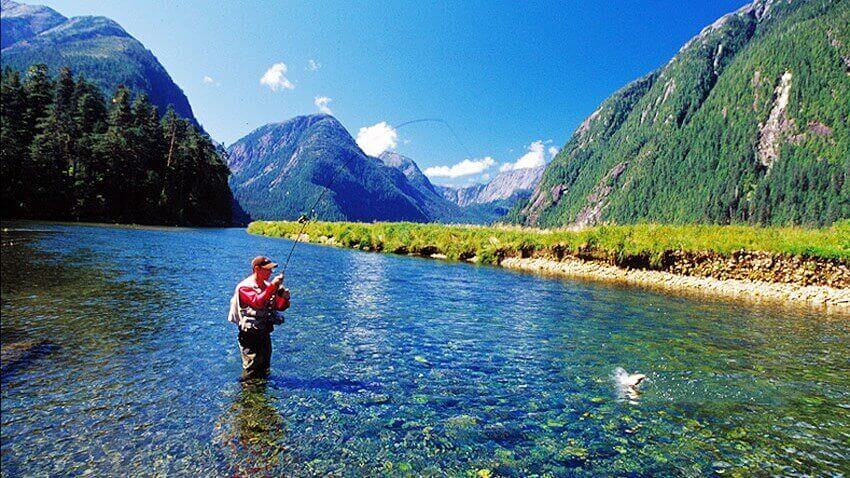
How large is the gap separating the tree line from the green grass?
44.0 meters

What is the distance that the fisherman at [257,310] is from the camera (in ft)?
26.8

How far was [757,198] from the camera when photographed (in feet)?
563

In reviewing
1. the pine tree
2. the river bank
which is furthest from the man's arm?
the pine tree

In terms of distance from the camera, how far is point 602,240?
103 feet

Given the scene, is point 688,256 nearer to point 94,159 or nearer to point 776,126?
point 94,159

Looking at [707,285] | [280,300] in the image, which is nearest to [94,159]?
[280,300]

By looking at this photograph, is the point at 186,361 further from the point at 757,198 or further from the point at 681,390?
the point at 757,198

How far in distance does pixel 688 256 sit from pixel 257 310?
27708 millimetres

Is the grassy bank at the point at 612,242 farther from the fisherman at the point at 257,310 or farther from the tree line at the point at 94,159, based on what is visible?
the tree line at the point at 94,159

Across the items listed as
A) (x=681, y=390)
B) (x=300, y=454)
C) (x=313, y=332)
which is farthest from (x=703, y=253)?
(x=300, y=454)

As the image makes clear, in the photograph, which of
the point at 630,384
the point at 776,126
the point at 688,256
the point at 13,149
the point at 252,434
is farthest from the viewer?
the point at 776,126

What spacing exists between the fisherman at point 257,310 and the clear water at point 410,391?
0.48 m

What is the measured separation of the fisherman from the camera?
8180 mm

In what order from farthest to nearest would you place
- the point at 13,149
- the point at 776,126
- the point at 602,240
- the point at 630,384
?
the point at 776,126, the point at 13,149, the point at 602,240, the point at 630,384
